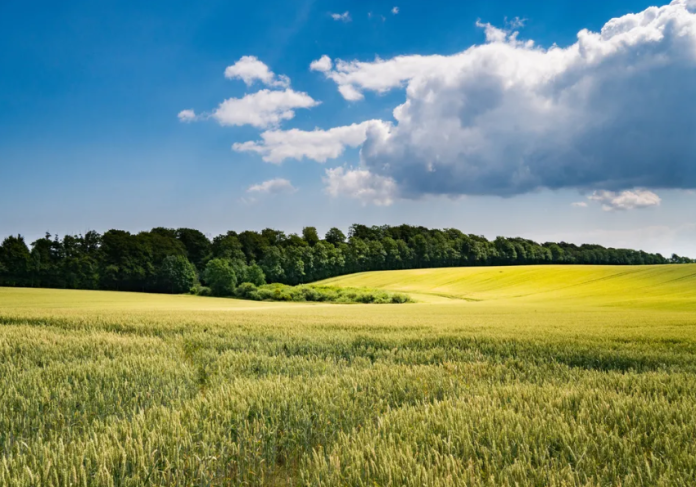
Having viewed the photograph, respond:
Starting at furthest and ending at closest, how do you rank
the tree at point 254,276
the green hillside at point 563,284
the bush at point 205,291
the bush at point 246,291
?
1. the tree at point 254,276
2. the bush at point 205,291
3. the bush at point 246,291
4. the green hillside at point 563,284

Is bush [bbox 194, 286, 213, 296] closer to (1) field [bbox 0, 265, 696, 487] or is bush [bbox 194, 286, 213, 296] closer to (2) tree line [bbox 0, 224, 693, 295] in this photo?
(2) tree line [bbox 0, 224, 693, 295]

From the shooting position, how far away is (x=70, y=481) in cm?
303

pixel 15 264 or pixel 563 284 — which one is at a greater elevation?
pixel 15 264

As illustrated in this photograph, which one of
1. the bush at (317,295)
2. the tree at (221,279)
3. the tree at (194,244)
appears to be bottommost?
the bush at (317,295)

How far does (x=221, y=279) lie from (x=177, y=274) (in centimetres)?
1416

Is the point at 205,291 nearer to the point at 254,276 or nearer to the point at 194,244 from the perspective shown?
the point at 254,276

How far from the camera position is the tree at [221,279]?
70562 mm

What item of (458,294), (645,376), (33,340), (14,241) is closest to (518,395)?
(645,376)

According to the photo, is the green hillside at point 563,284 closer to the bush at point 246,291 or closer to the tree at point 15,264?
the bush at point 246,291

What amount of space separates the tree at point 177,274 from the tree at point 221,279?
10.5 metres

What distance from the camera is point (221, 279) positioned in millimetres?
70750

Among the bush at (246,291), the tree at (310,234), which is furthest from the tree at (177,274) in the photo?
the tree at (310,234)

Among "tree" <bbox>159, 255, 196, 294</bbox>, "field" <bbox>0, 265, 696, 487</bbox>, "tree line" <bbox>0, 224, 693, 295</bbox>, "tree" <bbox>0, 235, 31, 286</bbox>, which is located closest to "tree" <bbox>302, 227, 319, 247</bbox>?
"tree line" <bbox>0, 224, 693, 295</bbox>

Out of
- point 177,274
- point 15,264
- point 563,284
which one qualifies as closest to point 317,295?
point 177,274
